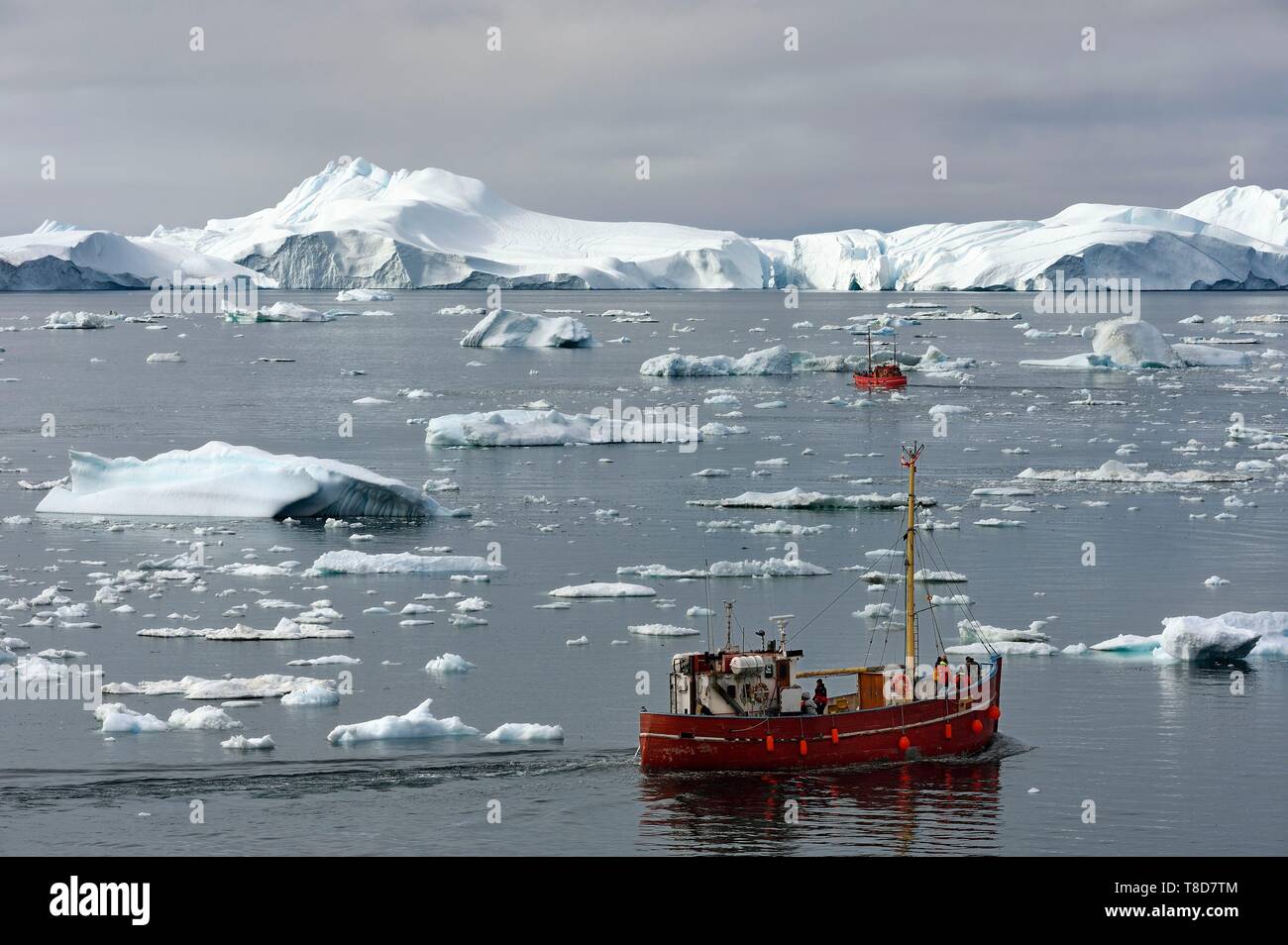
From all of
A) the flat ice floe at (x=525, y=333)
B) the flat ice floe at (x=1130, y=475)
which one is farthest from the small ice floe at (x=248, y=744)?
the flat ice floe at (x=525, y=333)

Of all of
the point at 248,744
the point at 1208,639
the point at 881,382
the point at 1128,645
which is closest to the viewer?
the point at 248,744

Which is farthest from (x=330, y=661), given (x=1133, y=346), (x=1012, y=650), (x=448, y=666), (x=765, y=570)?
(x=1133, y=346)

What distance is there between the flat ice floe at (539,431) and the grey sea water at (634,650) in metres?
0.64

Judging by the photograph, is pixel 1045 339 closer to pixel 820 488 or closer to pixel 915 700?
pixel 820 488

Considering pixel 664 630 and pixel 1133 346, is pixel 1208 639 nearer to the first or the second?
pixel 664 630

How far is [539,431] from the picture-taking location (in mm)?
47188

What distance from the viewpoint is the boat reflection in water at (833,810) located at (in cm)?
1708

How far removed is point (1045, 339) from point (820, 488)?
218 feet

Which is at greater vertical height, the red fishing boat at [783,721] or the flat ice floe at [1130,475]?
the flat ice floe at [1130,475]

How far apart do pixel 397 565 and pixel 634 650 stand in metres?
6.70

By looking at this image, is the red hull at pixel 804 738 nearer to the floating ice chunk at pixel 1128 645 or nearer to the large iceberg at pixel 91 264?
the floating ice chunk at pixel 1128 645
